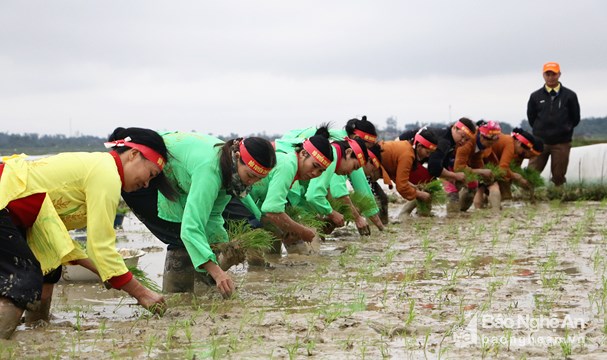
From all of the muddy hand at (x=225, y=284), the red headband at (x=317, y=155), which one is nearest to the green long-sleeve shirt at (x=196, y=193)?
the muddy hand at (x=225, y=284)

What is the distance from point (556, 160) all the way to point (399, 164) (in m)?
3.84

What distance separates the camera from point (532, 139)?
39.7ft

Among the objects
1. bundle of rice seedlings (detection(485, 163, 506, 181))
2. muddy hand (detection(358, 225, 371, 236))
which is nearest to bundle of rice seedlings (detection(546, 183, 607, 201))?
bundle of rice seedlings (detection(485, 163, 506, 181))

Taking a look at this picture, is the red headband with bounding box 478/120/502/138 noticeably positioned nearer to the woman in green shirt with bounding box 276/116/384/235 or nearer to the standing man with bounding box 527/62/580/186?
the standing man with bounding box 527/62/580/186

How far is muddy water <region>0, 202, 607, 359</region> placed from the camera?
408 centimetres

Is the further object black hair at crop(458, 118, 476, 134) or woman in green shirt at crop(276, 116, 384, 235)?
black hair at crop(458, 118, 476, 134)

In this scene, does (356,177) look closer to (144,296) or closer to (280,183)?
(280,183)

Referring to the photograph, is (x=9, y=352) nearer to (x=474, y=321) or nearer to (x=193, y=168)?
(x=193, y=168)

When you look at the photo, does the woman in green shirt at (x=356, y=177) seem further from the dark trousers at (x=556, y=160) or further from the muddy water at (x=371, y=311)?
the dark trousers at (x=556, y=160)

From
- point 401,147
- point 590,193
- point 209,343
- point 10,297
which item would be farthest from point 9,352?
point 590,193

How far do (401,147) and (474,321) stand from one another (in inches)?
242

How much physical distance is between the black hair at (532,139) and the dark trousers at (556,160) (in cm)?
91

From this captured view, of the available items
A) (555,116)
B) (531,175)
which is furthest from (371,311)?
(555,116)

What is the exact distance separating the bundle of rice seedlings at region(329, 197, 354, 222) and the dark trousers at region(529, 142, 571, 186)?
5.65m
